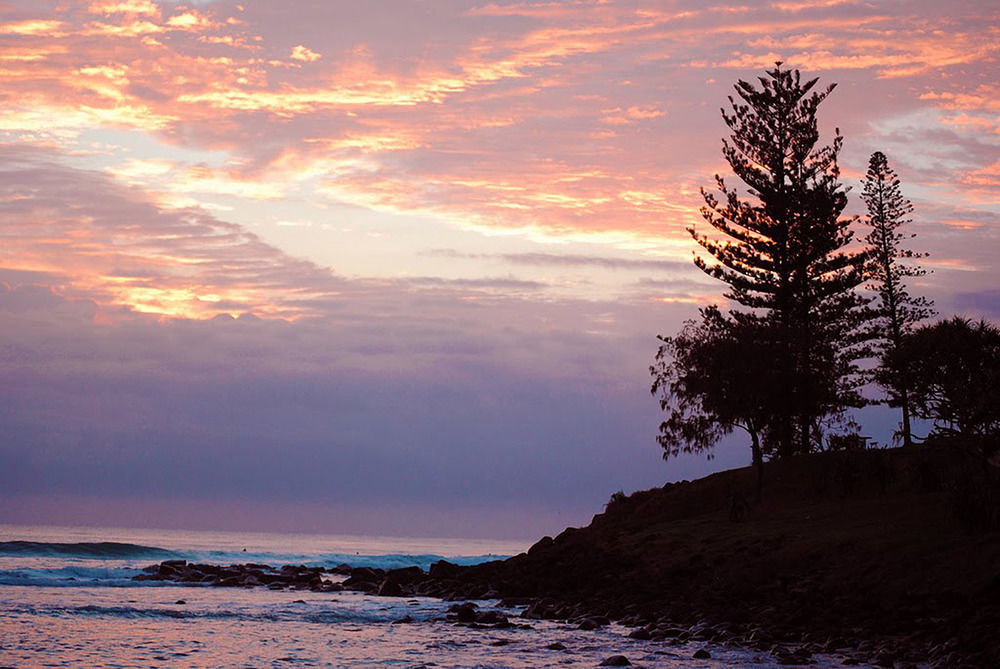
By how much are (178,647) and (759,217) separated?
114 feet

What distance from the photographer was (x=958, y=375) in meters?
30.2

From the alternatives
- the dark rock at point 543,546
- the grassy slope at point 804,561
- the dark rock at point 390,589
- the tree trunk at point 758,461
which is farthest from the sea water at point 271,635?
the tree trunk at point 758,461

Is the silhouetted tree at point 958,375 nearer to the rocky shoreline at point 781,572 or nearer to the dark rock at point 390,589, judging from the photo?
the rocky shoreline at point 781,572

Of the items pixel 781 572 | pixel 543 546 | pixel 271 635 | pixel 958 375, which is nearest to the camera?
pixel 271 635

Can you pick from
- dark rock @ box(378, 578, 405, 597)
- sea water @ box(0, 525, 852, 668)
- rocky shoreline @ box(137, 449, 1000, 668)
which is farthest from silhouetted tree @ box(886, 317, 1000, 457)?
dark rock @ box(378, 578, 405, 597)

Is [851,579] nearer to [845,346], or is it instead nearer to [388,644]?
[388,644]

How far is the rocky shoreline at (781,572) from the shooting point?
18.8 m

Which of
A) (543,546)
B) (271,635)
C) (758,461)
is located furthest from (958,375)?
(271,635)

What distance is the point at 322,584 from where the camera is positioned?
38.5 metres

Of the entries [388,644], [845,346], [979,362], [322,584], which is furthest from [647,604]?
[845,346]

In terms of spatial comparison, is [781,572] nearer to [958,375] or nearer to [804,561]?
[804,561]

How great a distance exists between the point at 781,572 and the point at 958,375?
9773 mm

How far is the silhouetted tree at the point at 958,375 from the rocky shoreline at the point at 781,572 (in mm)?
1620

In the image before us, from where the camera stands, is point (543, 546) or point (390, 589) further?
point (543, 546)
